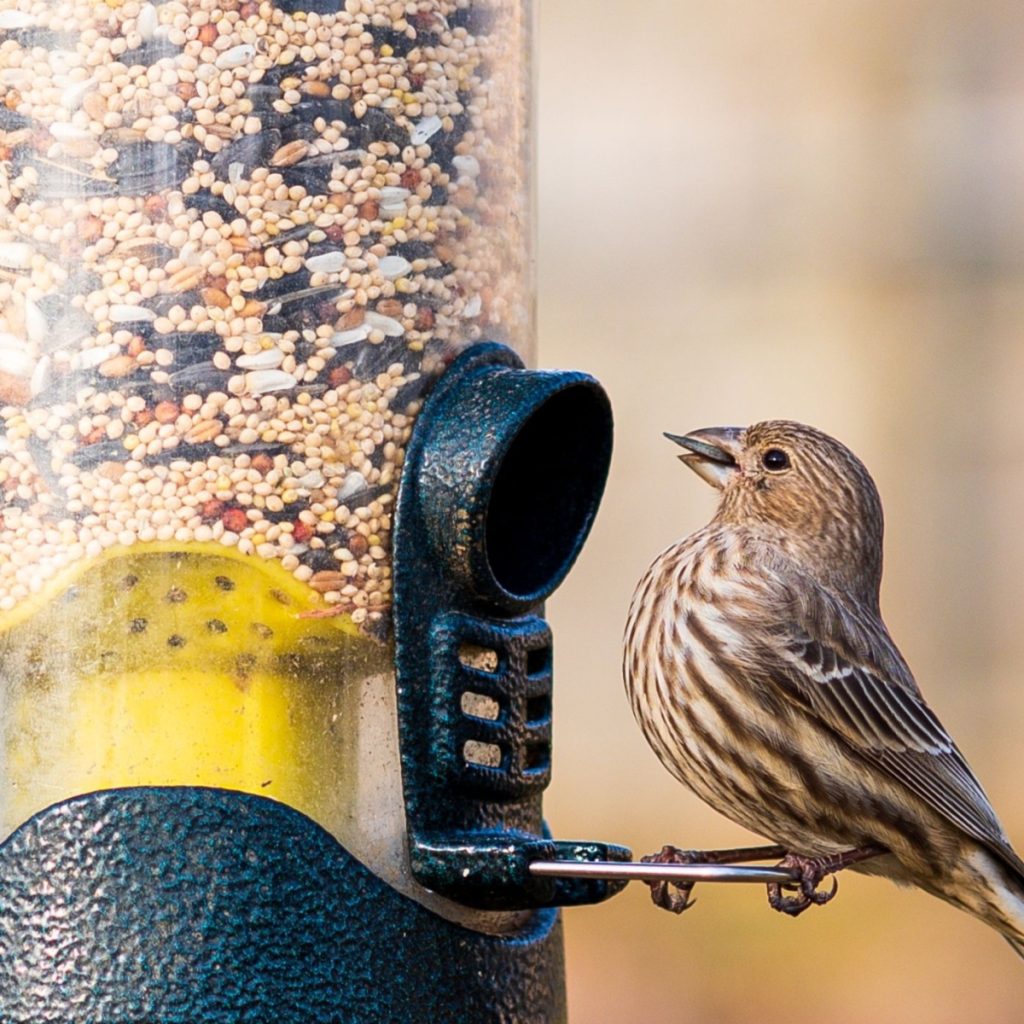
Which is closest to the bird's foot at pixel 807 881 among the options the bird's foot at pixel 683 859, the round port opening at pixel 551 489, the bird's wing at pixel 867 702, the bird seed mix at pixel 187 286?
the bird's foot at pixel 683 859

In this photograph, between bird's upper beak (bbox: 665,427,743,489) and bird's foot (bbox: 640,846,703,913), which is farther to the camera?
bird's upper beak (bbox: 665,427,743,489)

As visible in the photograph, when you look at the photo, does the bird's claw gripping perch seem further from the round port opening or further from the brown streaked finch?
the round port opening

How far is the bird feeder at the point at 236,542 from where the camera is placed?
11.6ft

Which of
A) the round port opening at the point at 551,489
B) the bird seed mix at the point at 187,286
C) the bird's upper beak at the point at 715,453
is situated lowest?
the bird's upper beak at the point at 715,453

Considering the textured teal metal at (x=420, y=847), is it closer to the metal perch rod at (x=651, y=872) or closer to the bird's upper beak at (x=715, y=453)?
the metal perch rod at (x=651, y=872)

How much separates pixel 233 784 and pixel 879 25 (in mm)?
7826

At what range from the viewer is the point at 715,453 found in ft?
17.5

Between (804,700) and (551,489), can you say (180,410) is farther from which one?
(804,700)

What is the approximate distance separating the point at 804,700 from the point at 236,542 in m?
1.66

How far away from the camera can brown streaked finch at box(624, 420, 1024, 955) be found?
471 centimetres

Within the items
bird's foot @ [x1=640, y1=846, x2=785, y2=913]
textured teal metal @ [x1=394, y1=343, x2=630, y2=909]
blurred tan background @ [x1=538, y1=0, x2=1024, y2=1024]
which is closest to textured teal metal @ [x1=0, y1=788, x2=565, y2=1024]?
textured teal metal @ [x1=394, y1=343, x2=630, y2=909]

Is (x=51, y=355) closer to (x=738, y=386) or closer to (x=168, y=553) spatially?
(x=168, y=553)

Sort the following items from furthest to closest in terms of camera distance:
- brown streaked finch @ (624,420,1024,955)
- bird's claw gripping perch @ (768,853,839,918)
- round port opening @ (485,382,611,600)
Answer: brown streaked finch @ (624,420,1024,955) < bird's claw gripping perch @ (768,853,839,918) < round port opening @ (485,382,611,600)

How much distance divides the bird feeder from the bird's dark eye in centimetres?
153
